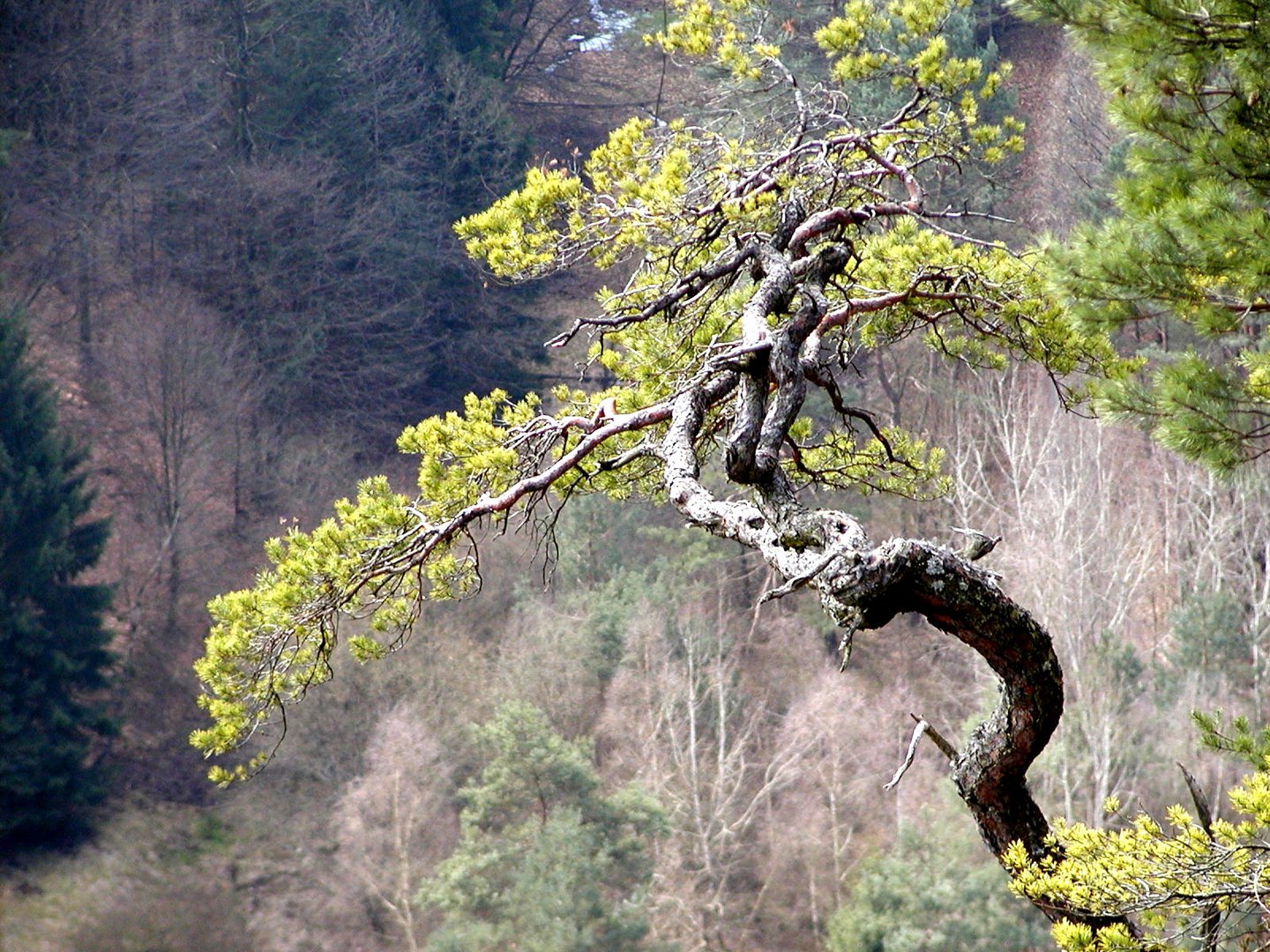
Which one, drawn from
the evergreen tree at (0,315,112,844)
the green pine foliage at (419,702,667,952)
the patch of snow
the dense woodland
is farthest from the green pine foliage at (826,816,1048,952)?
the patch of snow

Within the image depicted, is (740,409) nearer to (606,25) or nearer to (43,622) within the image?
(43,622)

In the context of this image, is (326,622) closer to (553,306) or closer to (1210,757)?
(1210,757)

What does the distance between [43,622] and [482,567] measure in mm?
5144

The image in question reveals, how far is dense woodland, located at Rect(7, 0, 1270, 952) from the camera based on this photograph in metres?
13.6

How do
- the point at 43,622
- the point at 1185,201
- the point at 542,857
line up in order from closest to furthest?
the point at 1185,201, the point at 542,857, the point at 43,622

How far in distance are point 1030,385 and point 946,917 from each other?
7.53 meters

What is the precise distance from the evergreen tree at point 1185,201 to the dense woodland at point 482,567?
5.73 m

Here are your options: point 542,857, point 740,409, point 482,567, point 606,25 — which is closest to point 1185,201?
point 740,409

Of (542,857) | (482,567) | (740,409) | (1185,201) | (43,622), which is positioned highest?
(1185,201)

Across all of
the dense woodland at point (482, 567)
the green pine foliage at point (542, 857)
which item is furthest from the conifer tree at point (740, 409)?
the green pine foliage at point (542, 857)

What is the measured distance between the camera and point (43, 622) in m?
15.4

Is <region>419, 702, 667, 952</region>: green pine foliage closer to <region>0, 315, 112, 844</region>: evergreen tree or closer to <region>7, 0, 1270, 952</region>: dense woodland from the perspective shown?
<region>7, 0, 1270, 952</region>: dense woodland

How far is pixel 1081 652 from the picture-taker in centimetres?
1430

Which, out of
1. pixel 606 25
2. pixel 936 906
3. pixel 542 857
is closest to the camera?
pixel 542 857
